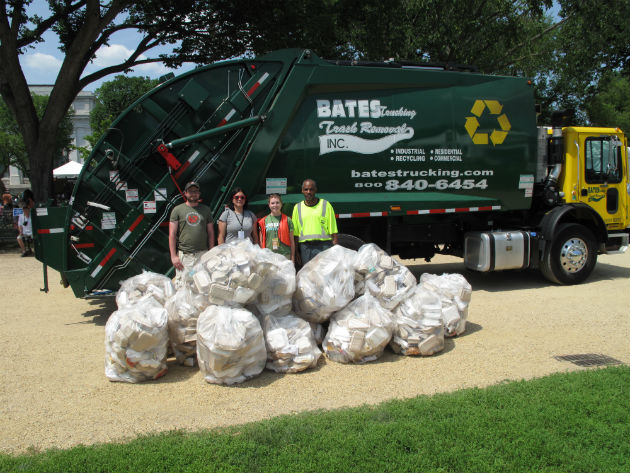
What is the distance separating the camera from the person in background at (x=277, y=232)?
5.55 metres

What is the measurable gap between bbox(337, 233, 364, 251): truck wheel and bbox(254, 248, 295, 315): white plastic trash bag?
94.5 inches

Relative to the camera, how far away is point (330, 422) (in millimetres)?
3312

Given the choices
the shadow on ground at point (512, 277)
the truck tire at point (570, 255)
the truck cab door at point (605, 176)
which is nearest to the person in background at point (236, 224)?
the shadow on ground at point (512, 277)

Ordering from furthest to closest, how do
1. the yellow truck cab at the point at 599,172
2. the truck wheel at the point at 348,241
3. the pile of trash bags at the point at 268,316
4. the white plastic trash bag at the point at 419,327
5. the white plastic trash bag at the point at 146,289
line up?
the yellow truck cab at the point at 599,172
the truck wheel at the point at 348,241
the white plastic trash bag at the point at 146,289
the white plastic trash bag at the point at 419,327
the pile of trash bags at the point at 268,316

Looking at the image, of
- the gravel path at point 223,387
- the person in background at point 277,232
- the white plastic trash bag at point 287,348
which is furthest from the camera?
the person in background at point 277,232

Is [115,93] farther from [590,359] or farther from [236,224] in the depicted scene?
[590,359]

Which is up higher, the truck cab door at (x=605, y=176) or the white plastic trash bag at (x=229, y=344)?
the truck cab door at (x=605, y=176)

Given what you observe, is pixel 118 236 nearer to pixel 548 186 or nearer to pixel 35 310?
pixel 35 310

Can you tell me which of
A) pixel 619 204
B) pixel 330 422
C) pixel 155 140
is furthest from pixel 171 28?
pixel 330 422

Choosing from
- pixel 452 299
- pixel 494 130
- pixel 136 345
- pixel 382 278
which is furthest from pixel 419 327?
pixel 494 130

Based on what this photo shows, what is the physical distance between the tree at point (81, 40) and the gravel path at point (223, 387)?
25.5 ft

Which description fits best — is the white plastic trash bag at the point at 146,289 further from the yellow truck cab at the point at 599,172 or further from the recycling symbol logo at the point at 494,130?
the yellow truck cab at the point at 599,172

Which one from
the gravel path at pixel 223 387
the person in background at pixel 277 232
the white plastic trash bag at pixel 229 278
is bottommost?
the gravel path at pixel 223 387

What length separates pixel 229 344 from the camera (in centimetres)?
404
